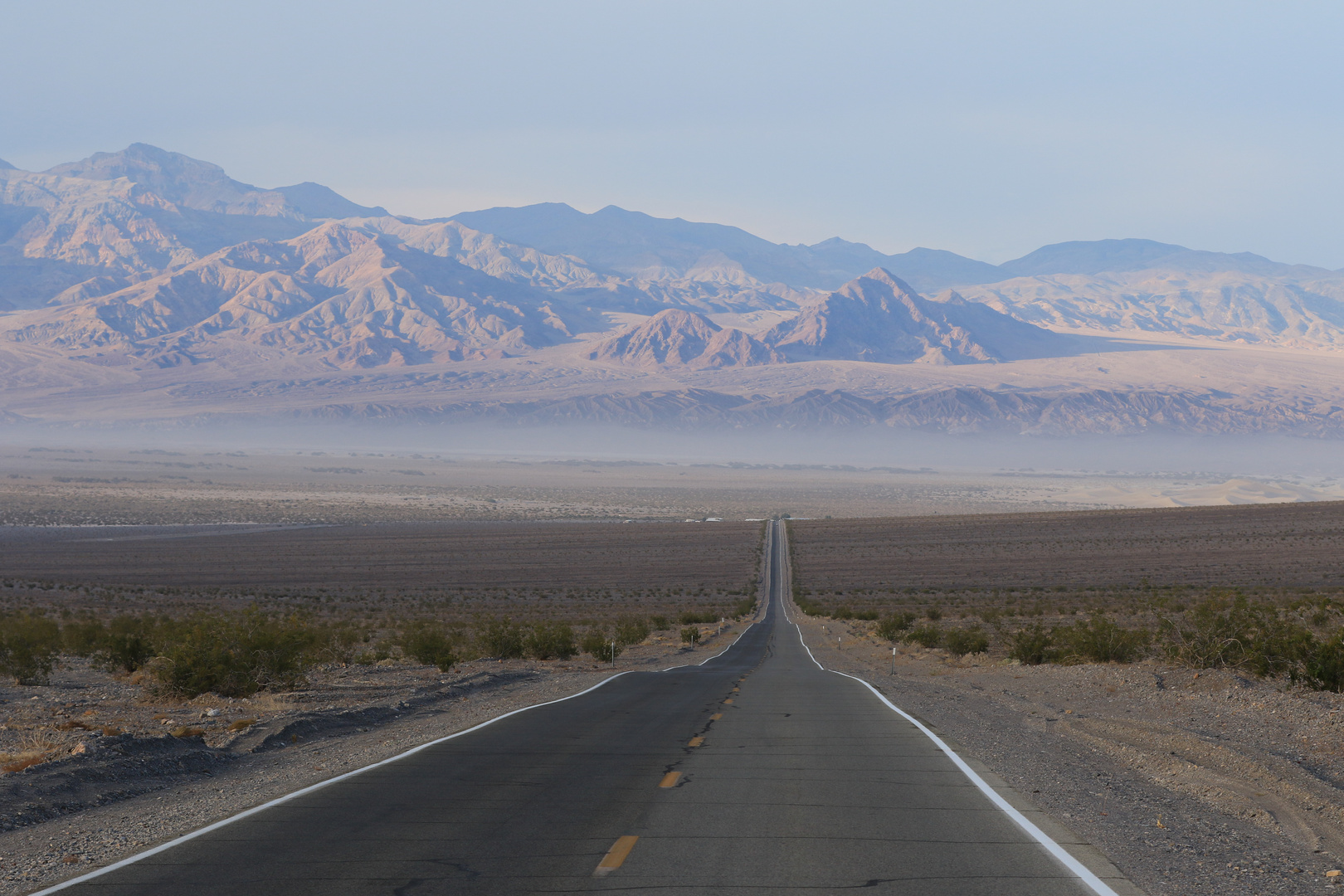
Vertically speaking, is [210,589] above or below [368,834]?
below

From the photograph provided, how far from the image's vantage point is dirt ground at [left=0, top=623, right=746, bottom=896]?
723cm

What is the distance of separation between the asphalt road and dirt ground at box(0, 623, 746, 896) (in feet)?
2.32

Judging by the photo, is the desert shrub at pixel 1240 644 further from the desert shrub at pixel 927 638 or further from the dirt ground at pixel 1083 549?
the dirt ground at pixel 1083 549

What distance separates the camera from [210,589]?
1984 inches

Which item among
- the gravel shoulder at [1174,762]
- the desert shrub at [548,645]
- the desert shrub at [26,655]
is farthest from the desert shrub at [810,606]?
the desert shrub at [26,655]

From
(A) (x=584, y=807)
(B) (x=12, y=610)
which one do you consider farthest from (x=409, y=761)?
(B) (x=12, y=610)

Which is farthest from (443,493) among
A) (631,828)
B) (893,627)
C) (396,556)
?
(631,828)

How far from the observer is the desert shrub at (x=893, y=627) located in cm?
3626

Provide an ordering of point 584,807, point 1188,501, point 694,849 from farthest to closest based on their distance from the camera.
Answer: point 1188,501
point 584,807
point 694,849

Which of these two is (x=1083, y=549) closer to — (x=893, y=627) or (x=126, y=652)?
(x=893, y=627)

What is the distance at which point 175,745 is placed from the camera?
10.6 meters

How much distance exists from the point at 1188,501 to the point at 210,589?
417 feet

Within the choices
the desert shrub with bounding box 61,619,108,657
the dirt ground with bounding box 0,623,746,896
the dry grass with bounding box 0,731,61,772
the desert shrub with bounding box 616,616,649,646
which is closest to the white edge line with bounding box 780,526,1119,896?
the dirt ground with bounding box 0,623,746,896

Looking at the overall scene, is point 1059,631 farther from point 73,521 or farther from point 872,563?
point 73,521
